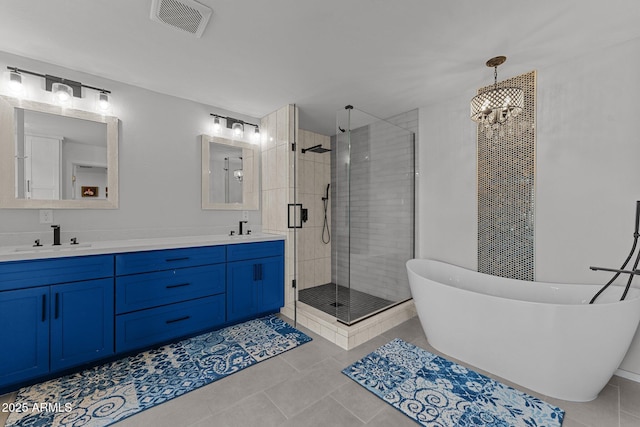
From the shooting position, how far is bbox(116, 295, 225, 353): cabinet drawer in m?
2.21

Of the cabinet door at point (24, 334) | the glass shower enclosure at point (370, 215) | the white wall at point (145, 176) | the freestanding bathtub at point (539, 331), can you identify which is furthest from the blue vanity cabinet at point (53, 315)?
the freestanding bathtub at point (539, 331)

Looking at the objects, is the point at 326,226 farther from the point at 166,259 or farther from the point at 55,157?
the point at 55,157

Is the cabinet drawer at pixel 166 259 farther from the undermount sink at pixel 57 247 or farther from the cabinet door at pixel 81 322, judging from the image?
the undermount sink at pixel 57 247

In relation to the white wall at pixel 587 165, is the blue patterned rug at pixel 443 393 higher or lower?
lower

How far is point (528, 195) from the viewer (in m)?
2.46

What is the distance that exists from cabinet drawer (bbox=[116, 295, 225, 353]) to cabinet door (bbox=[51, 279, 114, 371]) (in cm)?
9

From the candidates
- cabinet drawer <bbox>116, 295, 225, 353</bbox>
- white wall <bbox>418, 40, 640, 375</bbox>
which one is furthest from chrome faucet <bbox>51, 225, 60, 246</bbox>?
white wall <bbox>418, 40, 640, 375</bbox>

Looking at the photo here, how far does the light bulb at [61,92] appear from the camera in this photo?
2.27 m

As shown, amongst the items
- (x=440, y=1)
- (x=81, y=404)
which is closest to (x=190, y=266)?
(x=81, y=404)

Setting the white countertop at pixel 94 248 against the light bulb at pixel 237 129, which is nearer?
the white countertop at pixel 94 248

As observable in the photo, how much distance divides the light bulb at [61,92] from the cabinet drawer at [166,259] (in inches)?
58.4

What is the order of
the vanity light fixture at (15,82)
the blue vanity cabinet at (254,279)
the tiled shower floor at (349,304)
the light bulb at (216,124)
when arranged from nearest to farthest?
1. the vanity light fixture at (15,82)
2. the tiled shower floor at (349,304)
3. the blue vanity cabinet at (254,279)
4. the light bulb at (216,124)

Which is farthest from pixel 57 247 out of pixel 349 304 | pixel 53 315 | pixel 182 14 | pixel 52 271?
pixel 349 304

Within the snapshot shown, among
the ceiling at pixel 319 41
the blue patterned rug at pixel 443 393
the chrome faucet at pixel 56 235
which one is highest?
the ceiling at pixel 319 41
